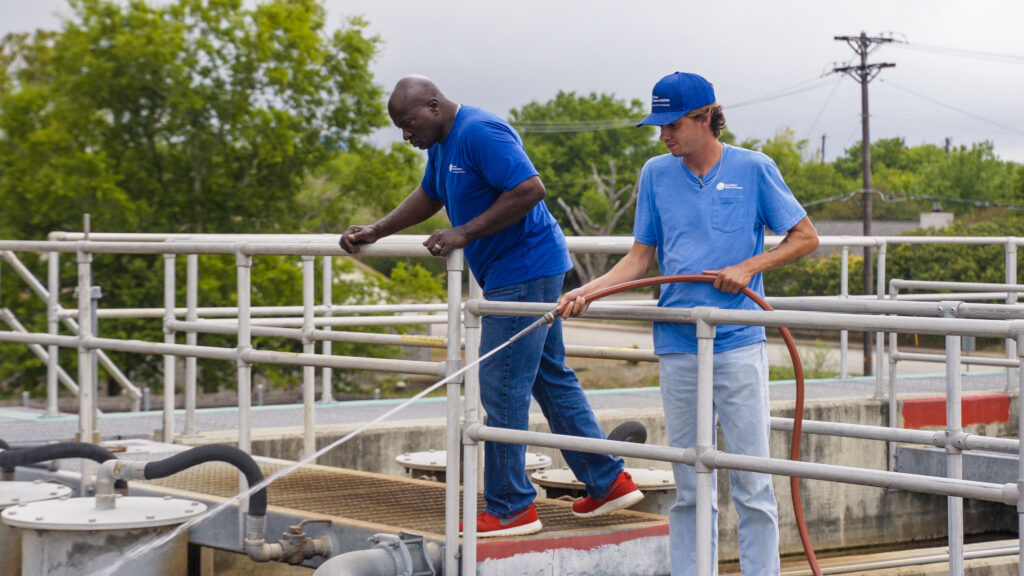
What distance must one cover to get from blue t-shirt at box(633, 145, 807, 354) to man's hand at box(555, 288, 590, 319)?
0.81ft

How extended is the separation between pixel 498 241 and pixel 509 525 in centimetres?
102

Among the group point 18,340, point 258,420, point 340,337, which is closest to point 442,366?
point 340,337

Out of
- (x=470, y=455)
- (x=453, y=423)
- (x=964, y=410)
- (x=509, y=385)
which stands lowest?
(x=964, y=410)

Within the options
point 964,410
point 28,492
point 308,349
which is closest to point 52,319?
point 308,349

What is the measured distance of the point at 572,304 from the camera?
412 cm

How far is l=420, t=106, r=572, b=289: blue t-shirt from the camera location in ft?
15.2

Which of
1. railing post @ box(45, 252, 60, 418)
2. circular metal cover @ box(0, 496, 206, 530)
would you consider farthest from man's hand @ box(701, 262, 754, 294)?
railing post @ box(45, 252, 60, 418)

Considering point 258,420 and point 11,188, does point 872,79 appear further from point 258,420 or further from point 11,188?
point 258,420

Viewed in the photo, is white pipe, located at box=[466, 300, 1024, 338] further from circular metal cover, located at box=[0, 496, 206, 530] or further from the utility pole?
the utility pole

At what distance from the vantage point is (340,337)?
6.79m

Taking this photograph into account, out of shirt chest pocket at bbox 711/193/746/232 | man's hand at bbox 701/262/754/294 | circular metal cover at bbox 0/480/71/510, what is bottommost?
circular metal cover at bbox 0/480/71/510

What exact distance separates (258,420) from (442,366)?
243 inches

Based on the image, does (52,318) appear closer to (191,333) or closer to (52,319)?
(52,319)

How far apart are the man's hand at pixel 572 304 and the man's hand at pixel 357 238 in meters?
1.07
